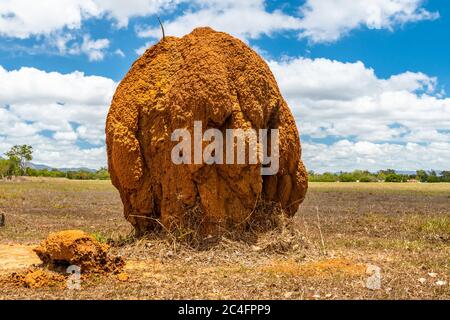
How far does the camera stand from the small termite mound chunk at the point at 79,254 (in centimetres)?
819

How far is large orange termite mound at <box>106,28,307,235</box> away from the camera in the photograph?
9.73 meters

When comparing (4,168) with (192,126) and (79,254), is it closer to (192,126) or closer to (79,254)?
(192,126)

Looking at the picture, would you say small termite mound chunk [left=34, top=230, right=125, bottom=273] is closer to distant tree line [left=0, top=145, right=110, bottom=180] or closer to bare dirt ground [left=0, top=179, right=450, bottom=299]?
bare dirt ground [left=0, top=179, right=450, bottom=299]

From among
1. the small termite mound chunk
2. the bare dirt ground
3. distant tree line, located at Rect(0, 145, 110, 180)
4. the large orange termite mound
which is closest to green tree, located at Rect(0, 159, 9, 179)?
distant tree line, located at Rect(0, 145, 110, 180)

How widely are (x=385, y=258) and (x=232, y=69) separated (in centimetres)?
456

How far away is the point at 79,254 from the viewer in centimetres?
819

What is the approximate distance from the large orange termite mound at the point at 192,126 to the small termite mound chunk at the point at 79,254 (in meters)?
1.79

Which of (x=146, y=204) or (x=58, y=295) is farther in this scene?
(x=146, y=204)

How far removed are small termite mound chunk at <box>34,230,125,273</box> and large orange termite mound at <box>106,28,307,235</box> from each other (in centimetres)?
179

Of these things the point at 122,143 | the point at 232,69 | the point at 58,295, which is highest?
the point at 232,69

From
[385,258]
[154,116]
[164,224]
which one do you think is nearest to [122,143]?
[154,116]

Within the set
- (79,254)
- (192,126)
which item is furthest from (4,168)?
(79,254)
